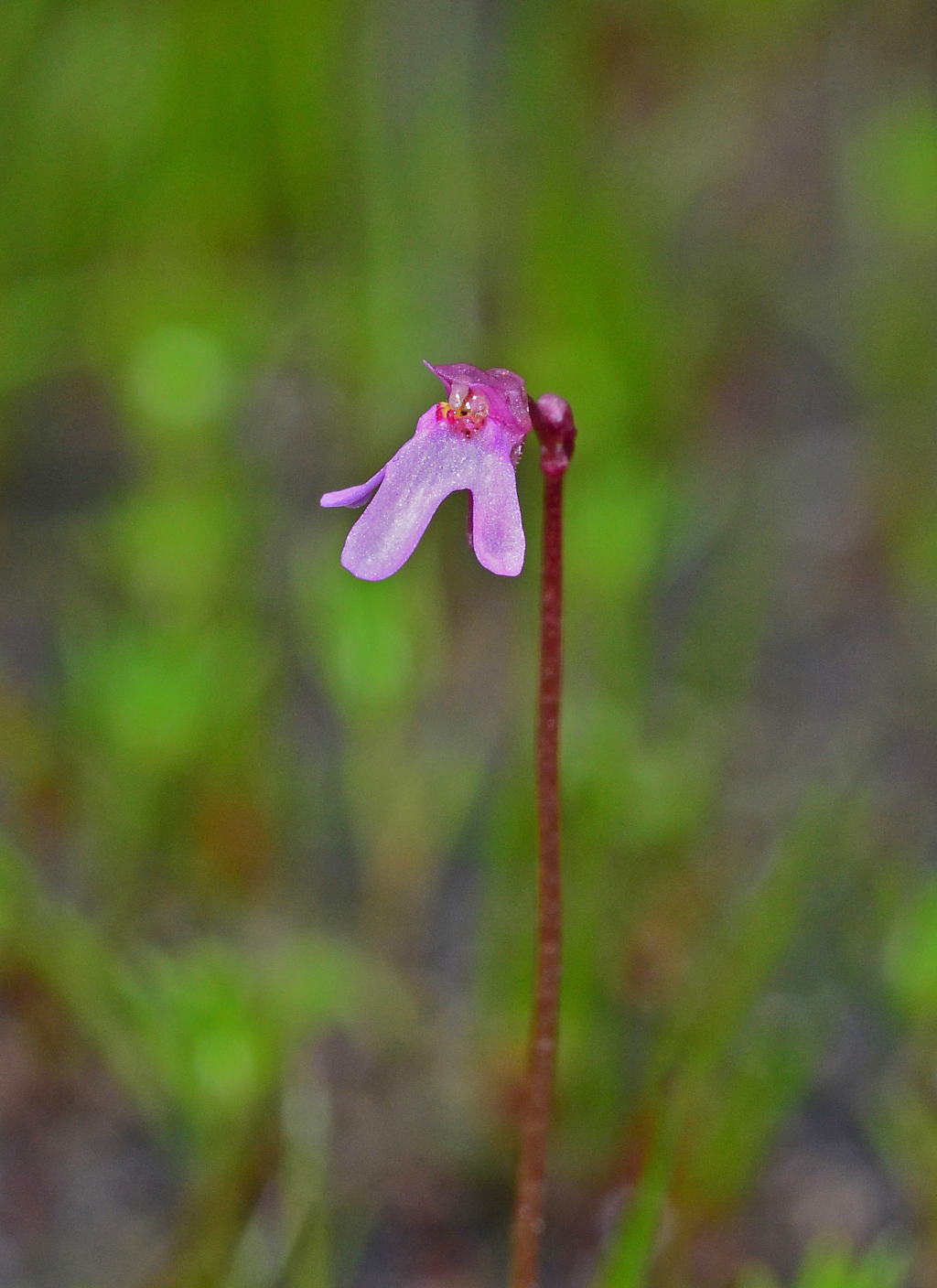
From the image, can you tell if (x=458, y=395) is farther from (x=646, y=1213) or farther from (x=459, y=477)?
(x=646, y=1213)

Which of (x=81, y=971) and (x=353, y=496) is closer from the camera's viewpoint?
(x=353, y=496)

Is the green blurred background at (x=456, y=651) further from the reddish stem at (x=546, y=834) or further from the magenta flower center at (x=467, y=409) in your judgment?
the magenta flower center at (x=467, y=409)

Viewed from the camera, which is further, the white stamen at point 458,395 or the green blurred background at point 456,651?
the green blurred background at point 456,651

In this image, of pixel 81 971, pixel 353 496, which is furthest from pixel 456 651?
pixel 353 496

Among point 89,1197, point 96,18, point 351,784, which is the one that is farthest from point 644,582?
point 96,18

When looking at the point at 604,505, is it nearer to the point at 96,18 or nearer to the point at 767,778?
the point at 767,778

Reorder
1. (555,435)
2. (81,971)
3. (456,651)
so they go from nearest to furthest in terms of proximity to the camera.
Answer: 1. (555,435)
2. (81,971)
3. (456,651)

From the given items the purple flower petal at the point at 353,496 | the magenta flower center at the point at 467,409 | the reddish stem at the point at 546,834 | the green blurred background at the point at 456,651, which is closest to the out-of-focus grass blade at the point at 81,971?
the green blurred background at the point at 456,651
